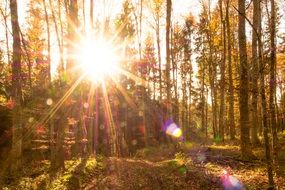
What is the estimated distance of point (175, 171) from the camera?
11773 millimetres

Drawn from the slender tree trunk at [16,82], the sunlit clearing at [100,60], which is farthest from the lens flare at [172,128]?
the slender tree trunk at [16,82]

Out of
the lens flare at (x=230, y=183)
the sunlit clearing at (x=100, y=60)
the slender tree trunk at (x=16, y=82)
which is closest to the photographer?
the lens flare at (x=230, y=183)

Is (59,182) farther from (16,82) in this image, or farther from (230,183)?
(230,183)

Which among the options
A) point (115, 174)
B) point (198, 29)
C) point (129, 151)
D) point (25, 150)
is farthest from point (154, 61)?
point (115, 174)

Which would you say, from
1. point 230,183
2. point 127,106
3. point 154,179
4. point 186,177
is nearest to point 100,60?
point 127,106

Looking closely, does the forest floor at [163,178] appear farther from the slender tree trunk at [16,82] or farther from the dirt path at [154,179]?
the slender tree trunk at [16,82]

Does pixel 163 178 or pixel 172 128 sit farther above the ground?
pixel 172 128

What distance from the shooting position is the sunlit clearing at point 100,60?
23.9m

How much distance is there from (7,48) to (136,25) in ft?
39.5

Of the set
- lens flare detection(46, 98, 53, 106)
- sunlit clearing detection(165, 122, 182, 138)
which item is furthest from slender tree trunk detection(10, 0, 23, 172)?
sunlit clearing detection(165, 122, 182, 138)

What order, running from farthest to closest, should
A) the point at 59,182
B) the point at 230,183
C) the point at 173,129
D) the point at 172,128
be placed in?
the point at 173,129, the point at 172,128, the point at 59,182, the point at 230,183

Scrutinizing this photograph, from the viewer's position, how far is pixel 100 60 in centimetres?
2780

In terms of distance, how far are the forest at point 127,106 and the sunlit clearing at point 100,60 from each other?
0.10 m

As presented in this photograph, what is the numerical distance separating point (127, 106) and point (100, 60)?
500 cm
